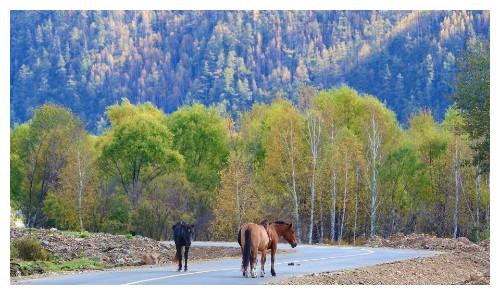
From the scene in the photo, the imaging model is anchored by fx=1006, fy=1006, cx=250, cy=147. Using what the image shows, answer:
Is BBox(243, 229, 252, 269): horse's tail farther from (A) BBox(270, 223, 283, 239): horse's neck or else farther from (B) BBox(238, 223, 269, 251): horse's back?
(A) BBox(270, 223, 283, 239): horse's neck

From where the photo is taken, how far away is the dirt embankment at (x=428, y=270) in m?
26.5

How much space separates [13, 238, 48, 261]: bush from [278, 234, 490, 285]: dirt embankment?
12488mm

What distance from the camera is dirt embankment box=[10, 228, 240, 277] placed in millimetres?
36781

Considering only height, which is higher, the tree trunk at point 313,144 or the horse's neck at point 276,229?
the tree trunk at point 313,144

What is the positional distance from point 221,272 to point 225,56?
11704 centimetres

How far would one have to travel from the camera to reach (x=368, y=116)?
7556 cm

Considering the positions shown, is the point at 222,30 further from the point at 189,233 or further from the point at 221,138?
the point at 189,233

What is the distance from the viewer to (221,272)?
94.5ft

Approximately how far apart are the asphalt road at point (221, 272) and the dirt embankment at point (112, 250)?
312cm

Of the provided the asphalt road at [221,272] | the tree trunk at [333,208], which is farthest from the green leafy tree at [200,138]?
the asphalt road at [221,272]

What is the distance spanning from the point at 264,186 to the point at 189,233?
130ft

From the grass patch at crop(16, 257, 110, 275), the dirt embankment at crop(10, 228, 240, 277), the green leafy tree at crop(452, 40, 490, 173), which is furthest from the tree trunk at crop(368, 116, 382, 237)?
the grass patch at crop(16, 257, 110, 275)

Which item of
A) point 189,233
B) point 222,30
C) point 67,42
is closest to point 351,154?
point 189,233

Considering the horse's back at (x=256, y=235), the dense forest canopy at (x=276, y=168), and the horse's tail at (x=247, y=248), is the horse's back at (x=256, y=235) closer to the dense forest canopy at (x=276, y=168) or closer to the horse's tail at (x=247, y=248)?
the horse's tail at (x=247, y=248)
